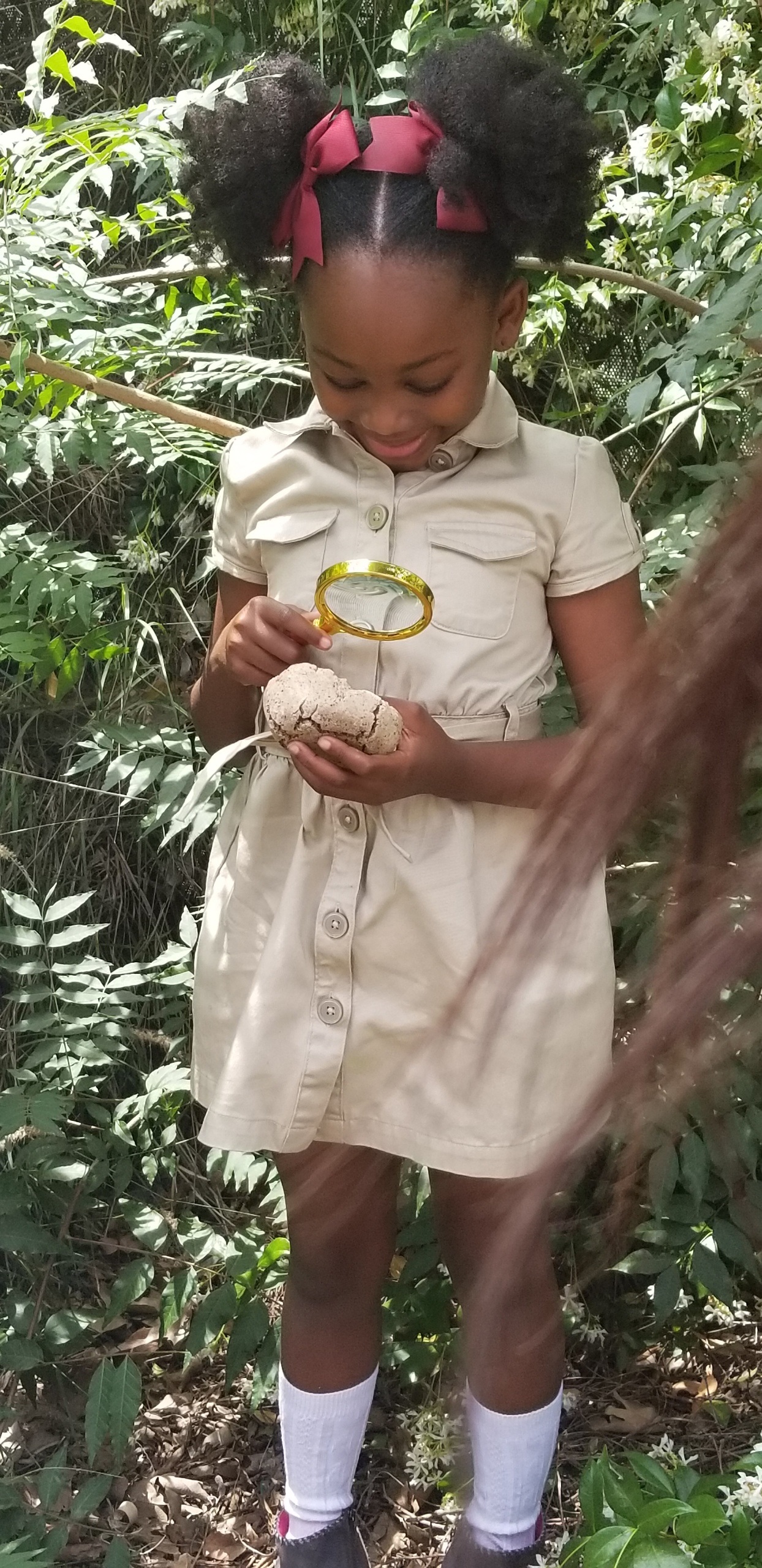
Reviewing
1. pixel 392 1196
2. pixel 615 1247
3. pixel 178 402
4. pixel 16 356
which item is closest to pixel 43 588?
Result: pixel 16 356

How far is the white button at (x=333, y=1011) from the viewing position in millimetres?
1298

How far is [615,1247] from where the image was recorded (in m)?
0.39

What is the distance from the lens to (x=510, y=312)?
1.21 meters

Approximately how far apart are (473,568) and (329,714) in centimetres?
23

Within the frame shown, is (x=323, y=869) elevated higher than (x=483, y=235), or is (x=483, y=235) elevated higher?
(x=483, y=235)

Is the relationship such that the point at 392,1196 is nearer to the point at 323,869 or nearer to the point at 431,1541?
the point at 323,869

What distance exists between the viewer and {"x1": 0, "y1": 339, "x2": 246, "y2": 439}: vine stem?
1.63 m

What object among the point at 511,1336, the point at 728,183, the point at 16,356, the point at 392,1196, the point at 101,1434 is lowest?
the point at 101,1434

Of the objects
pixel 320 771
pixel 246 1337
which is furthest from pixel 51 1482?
pixel 320 771

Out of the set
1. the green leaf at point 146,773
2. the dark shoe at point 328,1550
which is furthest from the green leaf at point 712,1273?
the green leaf at point 146,773

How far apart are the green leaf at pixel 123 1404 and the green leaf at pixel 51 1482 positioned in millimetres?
68

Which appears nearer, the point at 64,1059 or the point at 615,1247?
the point at 615,1247

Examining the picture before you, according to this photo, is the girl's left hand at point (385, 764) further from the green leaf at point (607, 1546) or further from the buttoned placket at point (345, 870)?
the green leaf at point (607, 1546)

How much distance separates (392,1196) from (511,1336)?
388 millimetres
